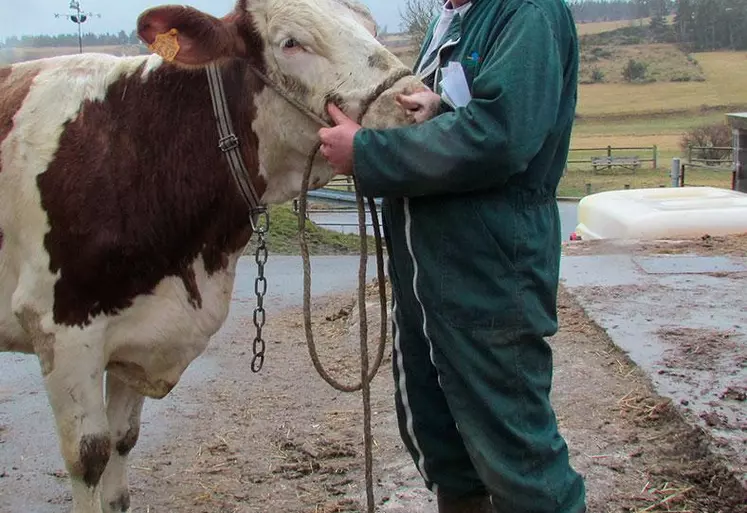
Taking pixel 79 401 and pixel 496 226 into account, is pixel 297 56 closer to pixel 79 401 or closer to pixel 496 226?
pixel 496 226

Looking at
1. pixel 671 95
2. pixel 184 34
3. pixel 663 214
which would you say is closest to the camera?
pixel 184 34

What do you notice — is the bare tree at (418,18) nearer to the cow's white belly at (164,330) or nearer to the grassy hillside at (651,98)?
the grassy hillside at (651,98)

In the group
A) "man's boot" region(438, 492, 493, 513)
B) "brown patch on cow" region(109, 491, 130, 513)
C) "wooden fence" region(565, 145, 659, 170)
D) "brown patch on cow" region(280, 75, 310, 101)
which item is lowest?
"wooden fence" region(565, 145, 659, 170)

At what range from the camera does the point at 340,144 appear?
7.61 feet

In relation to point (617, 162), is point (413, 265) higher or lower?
higher

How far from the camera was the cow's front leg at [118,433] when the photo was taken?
329 cm

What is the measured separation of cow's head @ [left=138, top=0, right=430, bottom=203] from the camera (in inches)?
96.4

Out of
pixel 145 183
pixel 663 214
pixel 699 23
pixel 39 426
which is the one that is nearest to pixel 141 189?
pixel 145 183

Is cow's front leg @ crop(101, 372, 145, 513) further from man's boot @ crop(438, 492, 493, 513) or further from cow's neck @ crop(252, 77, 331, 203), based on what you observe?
man's boot @ crop(438, 492, 493, 513)

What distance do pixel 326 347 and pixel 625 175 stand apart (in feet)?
98.2

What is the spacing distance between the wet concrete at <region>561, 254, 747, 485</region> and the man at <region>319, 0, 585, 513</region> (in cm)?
151

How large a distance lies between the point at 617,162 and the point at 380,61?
35.0 metres

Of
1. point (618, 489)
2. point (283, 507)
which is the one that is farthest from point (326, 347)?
point (618, 489)

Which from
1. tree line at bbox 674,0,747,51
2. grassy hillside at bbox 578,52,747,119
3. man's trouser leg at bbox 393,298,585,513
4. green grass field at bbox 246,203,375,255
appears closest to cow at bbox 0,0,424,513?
man's trouser leg at bbox 393,298,585,513
